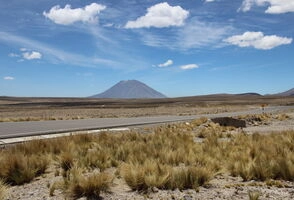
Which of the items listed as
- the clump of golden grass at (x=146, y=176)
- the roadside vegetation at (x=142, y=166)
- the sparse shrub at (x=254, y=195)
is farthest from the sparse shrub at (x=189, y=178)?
the sparse shrub at (x=254, y=195)

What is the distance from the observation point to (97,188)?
22.9 feet

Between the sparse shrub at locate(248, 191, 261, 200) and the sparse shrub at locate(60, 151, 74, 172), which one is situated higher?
the sparse shrub at locate(60, 151, 74, 172)

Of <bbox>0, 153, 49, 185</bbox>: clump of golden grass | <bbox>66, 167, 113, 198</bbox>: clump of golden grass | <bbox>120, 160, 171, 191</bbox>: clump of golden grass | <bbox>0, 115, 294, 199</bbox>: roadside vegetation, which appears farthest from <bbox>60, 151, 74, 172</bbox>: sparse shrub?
<bbox>66, 167, 113, 198</bbox>: clump of golden grass

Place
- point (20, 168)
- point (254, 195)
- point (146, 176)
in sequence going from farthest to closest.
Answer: point (20, 168)
point (146, 176)
point (254, 195)

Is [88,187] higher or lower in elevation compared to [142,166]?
lower

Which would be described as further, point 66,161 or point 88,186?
point 66,161

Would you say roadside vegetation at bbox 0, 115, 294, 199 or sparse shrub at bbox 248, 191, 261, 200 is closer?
sparse shrub at bbox 248, 191, 261, 200

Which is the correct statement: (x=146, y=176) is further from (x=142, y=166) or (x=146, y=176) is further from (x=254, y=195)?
(x=254, y=195)

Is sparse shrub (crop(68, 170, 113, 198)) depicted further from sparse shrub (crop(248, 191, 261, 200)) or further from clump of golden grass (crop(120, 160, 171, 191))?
sparse shrub (crop(248, 191, 261, 200))

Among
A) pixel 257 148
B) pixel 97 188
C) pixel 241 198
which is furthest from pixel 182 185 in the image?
pixel 257 148

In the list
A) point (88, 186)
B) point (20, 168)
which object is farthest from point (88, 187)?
point (20, 168)

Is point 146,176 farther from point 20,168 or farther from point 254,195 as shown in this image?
point 20,168

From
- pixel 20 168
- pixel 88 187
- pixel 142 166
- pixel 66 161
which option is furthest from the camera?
pixel 66 161

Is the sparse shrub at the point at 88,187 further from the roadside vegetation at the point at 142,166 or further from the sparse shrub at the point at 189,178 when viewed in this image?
the sparse shrub at the point at 189,178
